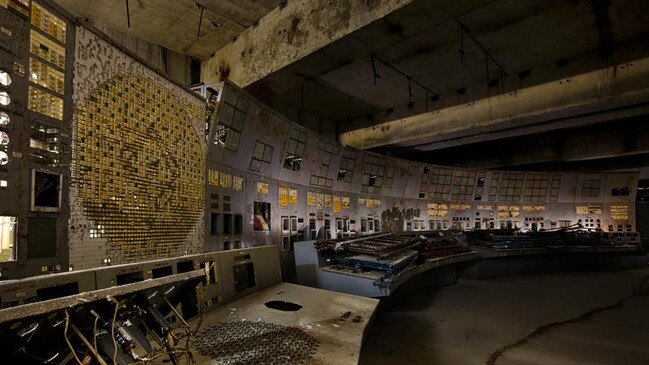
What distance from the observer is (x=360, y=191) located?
6.73m

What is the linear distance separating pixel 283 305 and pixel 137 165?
56.6 inches

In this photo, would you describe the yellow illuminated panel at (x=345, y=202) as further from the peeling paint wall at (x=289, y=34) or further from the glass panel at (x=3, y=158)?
the glass panel at (x=3, y=158)

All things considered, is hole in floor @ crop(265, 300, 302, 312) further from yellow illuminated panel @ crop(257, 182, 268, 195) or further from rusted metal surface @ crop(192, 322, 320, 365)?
yellow illuminated panel @ crop(257, 182, 268, 195)

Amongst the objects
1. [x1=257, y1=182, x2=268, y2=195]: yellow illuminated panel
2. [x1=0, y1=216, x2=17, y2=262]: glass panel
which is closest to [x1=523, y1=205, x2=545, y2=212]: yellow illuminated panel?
[x1=257, y1=182, x2=268, y2=195]: yellow illuminated panel

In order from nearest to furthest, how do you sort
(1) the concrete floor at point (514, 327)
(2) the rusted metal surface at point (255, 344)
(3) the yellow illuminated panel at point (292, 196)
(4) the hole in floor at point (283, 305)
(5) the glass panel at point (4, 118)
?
(2) the rusted metal surface at point (255, 344) → (5) the glass panel at point (4, 118) → (4) the hole in floor at point (283, 305) → (1) the concrete floor at point (514, 327) → (3) the yellow illuminated panel at point (292, 196)

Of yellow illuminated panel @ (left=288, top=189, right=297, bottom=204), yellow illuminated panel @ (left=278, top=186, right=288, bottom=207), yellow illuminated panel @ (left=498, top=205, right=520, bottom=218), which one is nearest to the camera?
yellow illuminated panel @ (left=278, top=186, right=288, bottom=207)

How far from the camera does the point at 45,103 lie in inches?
73.1

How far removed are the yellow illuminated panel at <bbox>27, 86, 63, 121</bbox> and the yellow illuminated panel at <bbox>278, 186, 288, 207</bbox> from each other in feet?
10.3

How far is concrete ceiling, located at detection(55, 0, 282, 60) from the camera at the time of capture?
390 cm

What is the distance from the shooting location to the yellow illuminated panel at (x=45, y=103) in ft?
5.86

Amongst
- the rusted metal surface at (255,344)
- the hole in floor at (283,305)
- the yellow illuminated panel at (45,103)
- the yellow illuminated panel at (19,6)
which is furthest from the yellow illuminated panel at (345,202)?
the yellow illuminated panel at (19,6)

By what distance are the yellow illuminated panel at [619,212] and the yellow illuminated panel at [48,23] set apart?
1242cm

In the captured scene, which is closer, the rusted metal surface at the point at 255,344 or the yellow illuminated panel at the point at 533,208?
the rusted metal surface at the point at 255,344

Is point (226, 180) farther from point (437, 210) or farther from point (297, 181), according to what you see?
point (437, 210)
